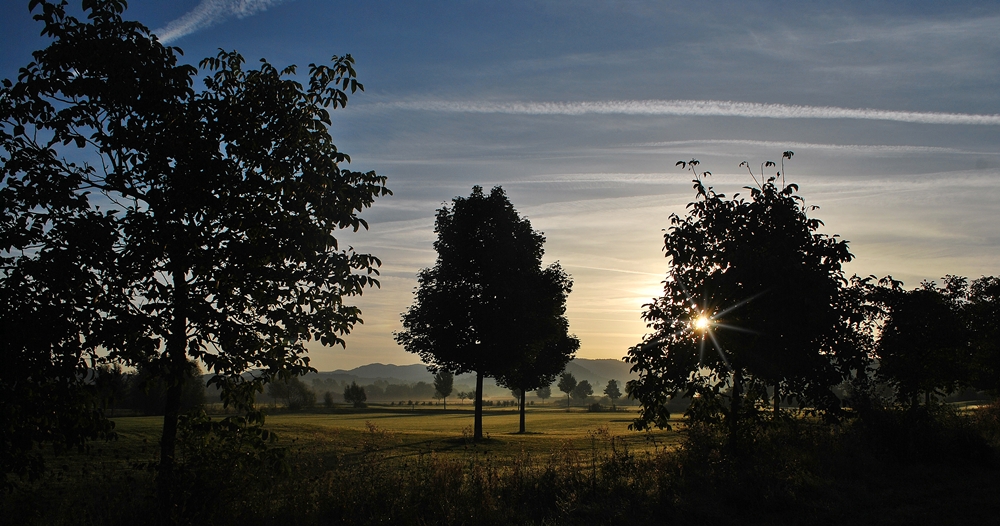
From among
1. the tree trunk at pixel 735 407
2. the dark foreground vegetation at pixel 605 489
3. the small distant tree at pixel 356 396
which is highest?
the tree trunk at pixel 735 407

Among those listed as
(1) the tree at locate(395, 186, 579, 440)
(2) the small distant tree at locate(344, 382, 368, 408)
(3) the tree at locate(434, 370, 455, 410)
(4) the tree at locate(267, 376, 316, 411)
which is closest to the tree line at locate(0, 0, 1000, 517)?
(1) the tree at locate(395, 186, 579, 440)

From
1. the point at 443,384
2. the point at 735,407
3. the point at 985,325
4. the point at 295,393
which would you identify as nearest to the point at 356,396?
the point at 295,393

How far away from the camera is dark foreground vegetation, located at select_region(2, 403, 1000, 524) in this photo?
8453 mm

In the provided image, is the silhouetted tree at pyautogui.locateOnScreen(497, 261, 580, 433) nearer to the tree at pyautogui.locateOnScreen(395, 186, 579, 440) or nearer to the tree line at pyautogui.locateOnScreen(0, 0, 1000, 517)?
the tree at pyautogui.locateOnScreen(395, 186, 579, 440)

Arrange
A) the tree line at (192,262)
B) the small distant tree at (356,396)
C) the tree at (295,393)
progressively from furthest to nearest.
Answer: the tree at (295,393) → the small distant tree at (356,396) → the tree line at (192,262)

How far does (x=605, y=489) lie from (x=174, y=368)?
7.88 m

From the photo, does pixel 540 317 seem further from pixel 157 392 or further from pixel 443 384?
pixel 443 384

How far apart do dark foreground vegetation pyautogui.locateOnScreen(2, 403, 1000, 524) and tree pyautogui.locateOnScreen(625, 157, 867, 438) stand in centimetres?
148

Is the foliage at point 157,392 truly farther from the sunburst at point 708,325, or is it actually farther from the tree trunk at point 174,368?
the sunburst at point 708,325

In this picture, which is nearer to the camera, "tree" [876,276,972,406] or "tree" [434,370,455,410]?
"tree" [876,276,972,406]

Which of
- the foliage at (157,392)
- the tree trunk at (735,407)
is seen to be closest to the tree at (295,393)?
the foliage at (157,392)

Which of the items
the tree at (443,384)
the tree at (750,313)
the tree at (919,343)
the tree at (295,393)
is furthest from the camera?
the tree at (443,384)

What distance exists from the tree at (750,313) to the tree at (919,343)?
14.7 meters

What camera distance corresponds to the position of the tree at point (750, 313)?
457 inches
